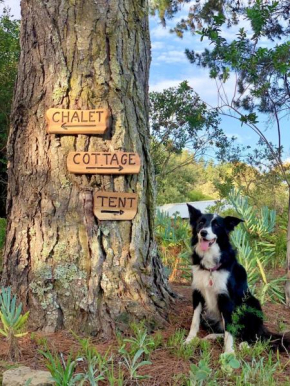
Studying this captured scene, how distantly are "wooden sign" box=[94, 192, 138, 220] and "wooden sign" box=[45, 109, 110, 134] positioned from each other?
539mm

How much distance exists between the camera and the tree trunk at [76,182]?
3.82 m

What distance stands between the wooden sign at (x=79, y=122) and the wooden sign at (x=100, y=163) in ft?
0.64

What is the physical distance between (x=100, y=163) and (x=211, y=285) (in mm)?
1370

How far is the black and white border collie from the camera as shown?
385 centimetres

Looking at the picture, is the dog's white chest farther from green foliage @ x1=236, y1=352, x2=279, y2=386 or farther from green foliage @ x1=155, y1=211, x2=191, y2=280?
green foliage @ x1=155, y1=211, x2=191, y2=280

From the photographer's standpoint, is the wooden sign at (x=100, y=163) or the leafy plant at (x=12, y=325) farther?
the wooden sign at (x=100, y=163)

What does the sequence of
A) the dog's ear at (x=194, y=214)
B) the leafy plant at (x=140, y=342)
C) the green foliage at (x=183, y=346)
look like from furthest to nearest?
the dog's ear at (x=194, y=214), the green foliage at (x=183, y=346), the leafy plant at (x=140, y=342)

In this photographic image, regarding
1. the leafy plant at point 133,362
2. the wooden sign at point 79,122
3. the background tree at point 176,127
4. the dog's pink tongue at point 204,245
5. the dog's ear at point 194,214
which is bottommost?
the leafy plant at point 133,362

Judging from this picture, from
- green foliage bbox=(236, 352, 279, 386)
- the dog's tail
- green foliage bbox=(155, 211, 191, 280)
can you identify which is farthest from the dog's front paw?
green foliage bbox=(155, 211, 191, 280)

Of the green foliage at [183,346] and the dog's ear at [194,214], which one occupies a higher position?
the dog's ear at [194,214]

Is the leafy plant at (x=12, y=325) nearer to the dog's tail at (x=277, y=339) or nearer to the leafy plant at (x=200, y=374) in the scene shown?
the leafy plant at (x=200, y=374)

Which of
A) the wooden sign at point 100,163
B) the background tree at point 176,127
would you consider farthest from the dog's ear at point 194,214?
the background tree at point 176,127

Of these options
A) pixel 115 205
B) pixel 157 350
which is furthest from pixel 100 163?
pixel 157 350

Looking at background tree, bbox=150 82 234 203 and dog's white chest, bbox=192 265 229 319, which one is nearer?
dog's white chest, bbox=192 265 229 319
